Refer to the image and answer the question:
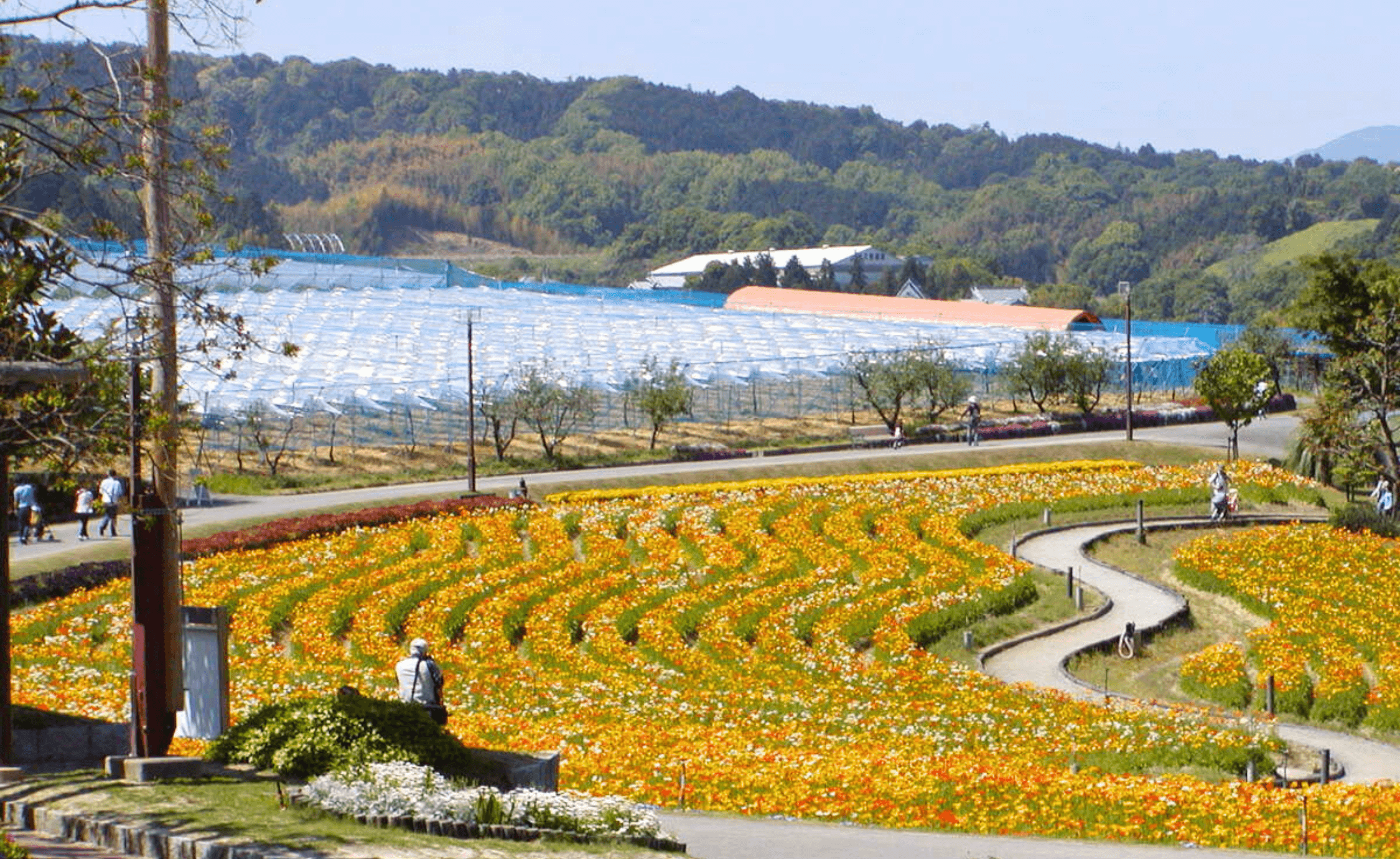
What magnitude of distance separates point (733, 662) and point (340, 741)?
14247 mm

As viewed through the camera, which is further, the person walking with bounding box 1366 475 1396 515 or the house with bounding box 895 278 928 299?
the house with bounding box 895 278 928 299

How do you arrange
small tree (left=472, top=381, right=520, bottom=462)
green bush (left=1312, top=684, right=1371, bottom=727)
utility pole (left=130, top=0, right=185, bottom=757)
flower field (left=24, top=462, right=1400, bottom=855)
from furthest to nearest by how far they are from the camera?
small tree (left=472, top=381, right=520, bottom=462), green bush (left=1312, top=684, right=1371, bottom=727), flower field (left=24, top=462, right=1400, bottom=855), utility pole (left=130, top=0, right=185, bottom=757)

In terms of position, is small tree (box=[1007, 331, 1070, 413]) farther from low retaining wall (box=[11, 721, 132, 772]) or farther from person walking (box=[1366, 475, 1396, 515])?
low retaining wall (box=[11, 721, 132, 772])

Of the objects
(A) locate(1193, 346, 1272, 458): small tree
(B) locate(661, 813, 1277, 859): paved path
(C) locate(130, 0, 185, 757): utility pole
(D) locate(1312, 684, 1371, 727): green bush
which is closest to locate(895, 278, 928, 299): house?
(A) locate(1193, 346, 1272, 458): small tree

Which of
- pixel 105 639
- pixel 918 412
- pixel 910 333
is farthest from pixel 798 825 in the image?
pixel 910 333

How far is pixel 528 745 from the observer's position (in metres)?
22.4

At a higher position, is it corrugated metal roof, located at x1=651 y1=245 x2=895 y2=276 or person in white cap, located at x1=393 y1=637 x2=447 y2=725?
corrugated metal roof, located at x1=651 y1=245 x2=895 y2=276

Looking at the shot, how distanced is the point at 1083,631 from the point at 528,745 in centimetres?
1511

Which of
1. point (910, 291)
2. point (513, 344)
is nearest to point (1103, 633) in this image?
point (513, 344)

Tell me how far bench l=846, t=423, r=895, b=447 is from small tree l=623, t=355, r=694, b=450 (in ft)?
19.4

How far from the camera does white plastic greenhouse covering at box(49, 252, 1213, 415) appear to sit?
208 ft

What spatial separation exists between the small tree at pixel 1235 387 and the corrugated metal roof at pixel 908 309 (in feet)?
102

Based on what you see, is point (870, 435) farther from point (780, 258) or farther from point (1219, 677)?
point (780, 258)

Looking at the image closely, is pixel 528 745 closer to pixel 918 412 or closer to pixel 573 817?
pixel 573 817
